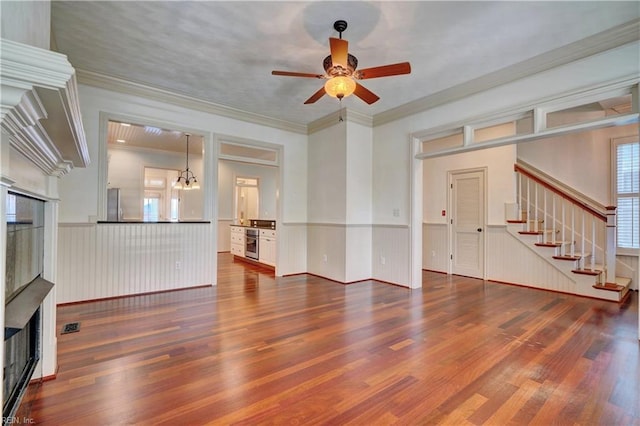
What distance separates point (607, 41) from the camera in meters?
2.91

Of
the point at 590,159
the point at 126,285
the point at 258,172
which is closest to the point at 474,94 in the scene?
the point at 590,159

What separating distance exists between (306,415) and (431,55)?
3.58 meters

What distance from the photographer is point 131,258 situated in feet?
13.7

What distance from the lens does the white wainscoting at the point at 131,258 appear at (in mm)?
3752

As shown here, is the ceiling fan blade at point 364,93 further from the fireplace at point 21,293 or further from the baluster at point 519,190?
the baluster at point 519,190

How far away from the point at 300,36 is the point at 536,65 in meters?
2.66

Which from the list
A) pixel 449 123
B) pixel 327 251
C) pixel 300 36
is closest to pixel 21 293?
pixel 300 36

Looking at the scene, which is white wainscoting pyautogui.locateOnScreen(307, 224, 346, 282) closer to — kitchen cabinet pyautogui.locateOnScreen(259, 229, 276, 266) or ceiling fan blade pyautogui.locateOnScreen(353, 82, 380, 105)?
kitchen cabinet pyautogui.locateOnScreen(259, 229, 276, 266)

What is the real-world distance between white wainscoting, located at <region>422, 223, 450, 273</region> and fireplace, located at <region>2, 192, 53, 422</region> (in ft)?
19.5

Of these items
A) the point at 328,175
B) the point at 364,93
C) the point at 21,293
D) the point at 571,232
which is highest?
the point at 364,93

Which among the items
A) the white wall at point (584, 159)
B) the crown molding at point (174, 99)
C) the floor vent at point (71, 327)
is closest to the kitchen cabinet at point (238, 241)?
the crown molding at point (174, 99)

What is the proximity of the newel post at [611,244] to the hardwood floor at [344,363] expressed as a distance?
1.60 ft

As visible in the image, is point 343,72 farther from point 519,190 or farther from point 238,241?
point 238,241

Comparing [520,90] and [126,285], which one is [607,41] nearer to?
[520,90]
